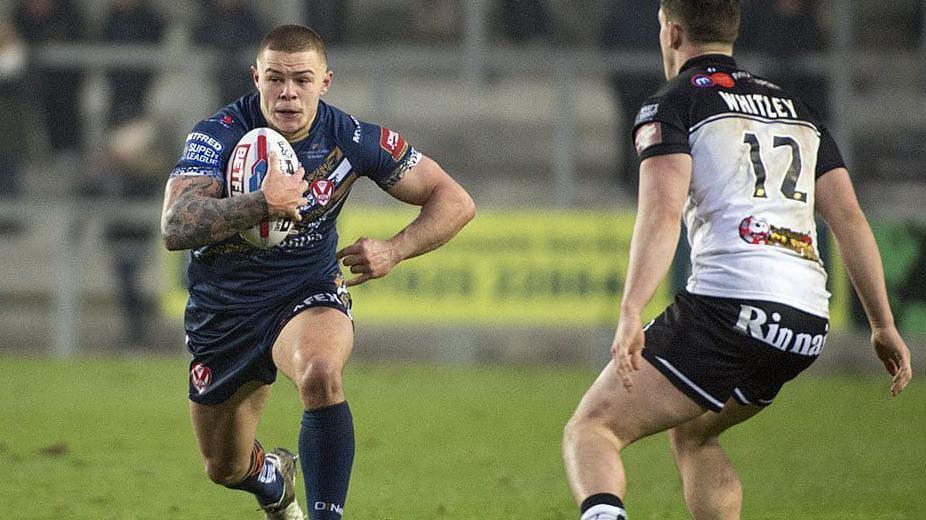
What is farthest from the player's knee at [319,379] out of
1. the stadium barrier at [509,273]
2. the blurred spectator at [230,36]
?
the blurred spectator at [230,36]

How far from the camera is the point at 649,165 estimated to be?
4.49m

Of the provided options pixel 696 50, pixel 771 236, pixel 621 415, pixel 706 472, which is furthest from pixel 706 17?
pixel 706 472

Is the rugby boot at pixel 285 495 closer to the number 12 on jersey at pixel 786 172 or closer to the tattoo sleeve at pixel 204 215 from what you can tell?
the tattoo sleeve at pixel 204 215

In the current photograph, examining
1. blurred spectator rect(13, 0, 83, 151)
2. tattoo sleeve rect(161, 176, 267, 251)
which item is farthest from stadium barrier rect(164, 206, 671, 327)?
tattoo sleeve rect(161, 176, 267, 251)

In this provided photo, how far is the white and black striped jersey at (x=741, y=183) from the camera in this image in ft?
15.1

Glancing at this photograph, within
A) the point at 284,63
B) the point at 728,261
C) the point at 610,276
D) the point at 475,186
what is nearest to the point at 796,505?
the point at 728,261

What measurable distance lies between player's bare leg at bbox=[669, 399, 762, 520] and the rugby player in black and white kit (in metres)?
0.29

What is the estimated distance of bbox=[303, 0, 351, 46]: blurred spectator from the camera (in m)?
13.5

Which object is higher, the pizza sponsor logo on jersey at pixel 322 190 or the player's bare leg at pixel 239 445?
the pizza sponsor logo on jersey at pixel 322 190

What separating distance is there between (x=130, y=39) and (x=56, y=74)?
0.77 m

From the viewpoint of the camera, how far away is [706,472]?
5102 mm

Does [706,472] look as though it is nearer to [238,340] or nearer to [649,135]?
[649,135]

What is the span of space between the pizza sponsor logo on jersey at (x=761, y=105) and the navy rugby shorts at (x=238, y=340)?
5.73 ft

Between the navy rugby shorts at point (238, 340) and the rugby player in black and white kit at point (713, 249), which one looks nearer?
the rugby player in black and white kit at point (713, 249)
